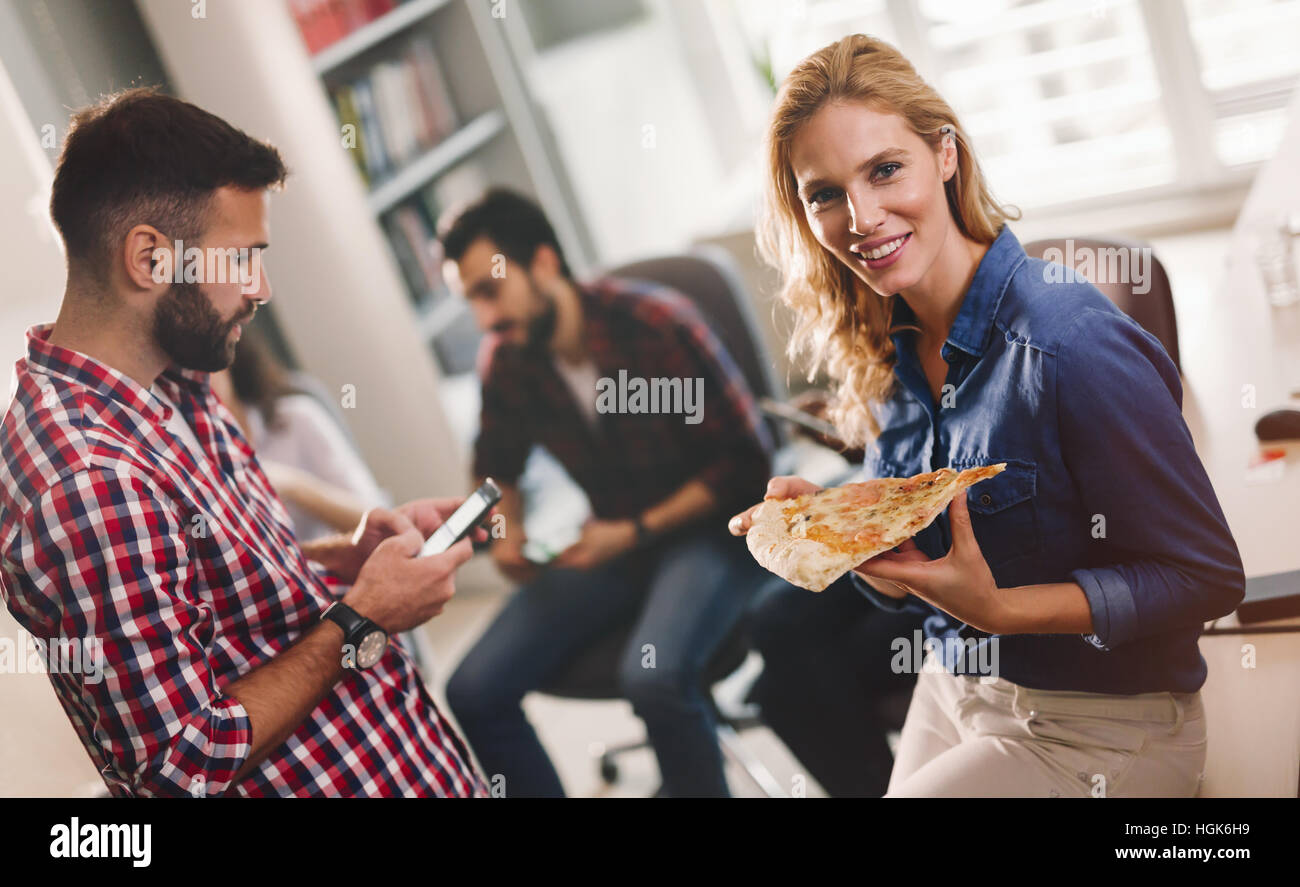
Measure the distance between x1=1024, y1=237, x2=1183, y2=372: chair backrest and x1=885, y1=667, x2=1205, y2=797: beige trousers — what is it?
39 centimetres

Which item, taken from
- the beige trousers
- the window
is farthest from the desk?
the window

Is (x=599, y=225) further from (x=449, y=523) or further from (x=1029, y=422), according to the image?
(x=1029, y=422)

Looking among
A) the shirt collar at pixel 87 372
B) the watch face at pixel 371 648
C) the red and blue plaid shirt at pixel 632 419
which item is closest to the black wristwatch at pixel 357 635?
the watch face at pixel 371 648

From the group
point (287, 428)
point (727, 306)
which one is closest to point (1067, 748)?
point (727, 306)

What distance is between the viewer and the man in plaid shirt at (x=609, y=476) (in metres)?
1.80

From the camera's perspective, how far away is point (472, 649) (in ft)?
6.44

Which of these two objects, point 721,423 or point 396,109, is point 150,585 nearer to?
point 721,423

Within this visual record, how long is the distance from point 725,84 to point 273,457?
2.96 metres

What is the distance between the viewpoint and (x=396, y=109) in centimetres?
314

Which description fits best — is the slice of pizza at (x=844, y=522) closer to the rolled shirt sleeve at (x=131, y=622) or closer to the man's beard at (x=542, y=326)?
the rolled shirt sleeve at (x=131, y=622)

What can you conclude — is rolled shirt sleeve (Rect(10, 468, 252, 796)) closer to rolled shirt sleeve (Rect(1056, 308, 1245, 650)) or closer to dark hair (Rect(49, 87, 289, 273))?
dark hair (Rect(49, 87, 289, 273))

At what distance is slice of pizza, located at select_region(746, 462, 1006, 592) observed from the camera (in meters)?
0.86
